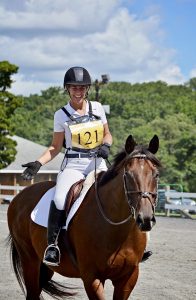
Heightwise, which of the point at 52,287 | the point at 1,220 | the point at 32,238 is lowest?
the point at 1,220

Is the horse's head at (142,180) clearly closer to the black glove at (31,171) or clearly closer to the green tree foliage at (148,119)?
the black glove at (31,171)

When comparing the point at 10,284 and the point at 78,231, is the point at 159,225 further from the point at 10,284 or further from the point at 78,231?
the point at 78,231

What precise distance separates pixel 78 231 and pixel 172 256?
22.3 ft

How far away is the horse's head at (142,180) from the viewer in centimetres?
524

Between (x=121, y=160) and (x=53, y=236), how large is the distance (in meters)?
1.16

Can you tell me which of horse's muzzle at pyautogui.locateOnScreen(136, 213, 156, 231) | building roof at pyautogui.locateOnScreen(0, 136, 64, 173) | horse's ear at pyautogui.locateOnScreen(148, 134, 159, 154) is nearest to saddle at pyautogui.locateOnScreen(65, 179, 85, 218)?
horse's ear at pyautogui.locateOnScreen(148, 134, 159, 154)

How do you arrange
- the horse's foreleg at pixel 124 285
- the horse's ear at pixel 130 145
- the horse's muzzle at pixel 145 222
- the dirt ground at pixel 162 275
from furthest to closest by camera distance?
1. the dirt ground at pixel 162 275
2. the horse's foreleg at pixel 124 285
3. the horse's ear at pixel 130 145
4. the horse's muzzle at pixel 145 222

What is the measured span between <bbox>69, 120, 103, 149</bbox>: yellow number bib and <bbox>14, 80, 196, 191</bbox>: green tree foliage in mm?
37803

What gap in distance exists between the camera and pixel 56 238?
6.55 meters

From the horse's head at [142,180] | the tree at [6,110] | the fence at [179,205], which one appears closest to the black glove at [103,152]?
the horse's head at [142,180]

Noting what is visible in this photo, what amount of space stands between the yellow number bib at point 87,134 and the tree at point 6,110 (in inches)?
1387

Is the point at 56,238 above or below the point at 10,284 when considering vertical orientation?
above

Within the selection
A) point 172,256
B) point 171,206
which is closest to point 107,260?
point 172,256

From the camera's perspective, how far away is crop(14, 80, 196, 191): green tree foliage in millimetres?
63375
